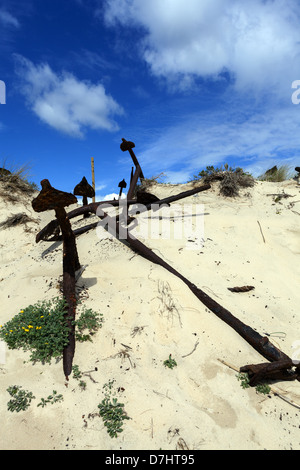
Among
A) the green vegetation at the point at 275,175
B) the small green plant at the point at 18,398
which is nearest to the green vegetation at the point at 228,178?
the green vegetation at the point at 275,175

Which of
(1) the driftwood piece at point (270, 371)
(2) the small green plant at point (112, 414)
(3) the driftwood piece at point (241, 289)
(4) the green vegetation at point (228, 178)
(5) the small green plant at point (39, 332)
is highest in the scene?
(4) the green vegetation at point (228, 178)

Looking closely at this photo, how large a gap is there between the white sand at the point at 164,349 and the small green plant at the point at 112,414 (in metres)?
0.05

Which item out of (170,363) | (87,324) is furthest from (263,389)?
(87,324)

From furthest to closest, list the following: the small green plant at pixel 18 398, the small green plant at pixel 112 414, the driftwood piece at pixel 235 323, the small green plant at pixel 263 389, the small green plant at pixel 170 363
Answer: the driftwood piece at pixel 235 323 → the small green plant at pixel 170 363 → the small green plant at pixel 263 389 → the small green plant at pixel 18 398 → the small green plant at pixel 112 414

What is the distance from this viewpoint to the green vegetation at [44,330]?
302 centimetres

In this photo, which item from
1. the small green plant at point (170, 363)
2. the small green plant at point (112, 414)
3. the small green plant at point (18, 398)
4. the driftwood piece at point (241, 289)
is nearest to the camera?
the small green plant at point (112, 414)

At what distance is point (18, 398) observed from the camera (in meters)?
2.52

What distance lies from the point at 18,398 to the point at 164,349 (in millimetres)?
1500

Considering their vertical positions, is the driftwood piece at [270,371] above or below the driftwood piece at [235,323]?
below

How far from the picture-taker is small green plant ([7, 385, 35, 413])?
246 cm

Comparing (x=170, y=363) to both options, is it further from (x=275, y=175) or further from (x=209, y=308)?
(x=275, y=175)

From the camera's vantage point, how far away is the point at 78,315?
11.4 ft

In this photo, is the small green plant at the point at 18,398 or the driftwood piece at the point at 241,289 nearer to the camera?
the small green plant at the point at 18,398

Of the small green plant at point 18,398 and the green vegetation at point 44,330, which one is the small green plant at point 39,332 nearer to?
the green vegetation at point 44,330
